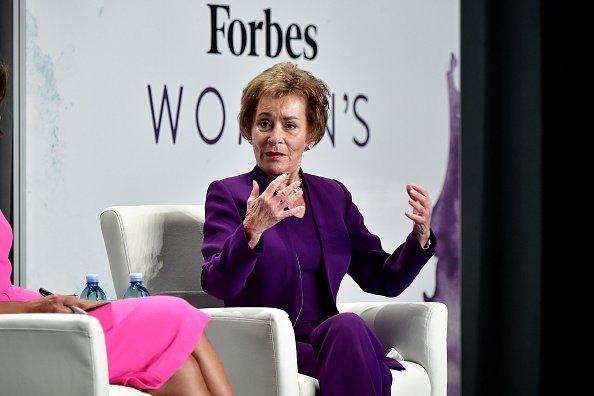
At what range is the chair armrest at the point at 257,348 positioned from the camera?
7.82ft

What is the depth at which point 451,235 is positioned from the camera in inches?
170

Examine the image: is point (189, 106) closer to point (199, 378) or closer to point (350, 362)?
point (350, 362)

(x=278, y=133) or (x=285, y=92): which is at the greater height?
(x=285, y=92)

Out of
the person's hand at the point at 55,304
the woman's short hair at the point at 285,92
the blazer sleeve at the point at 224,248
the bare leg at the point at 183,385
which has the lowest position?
the bare leg at the point at 183,385

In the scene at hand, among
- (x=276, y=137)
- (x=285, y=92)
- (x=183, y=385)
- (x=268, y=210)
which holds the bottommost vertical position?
(x=183, y=385)

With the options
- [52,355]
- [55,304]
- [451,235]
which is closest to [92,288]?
[55,304]

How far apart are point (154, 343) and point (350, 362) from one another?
511 millimetres

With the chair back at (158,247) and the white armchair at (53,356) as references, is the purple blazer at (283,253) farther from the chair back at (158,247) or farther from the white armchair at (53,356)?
the white armchair at (53,356)

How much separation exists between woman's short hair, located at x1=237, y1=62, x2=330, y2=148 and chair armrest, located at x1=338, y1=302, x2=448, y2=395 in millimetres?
587

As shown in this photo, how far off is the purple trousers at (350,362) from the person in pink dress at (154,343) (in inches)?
12.5

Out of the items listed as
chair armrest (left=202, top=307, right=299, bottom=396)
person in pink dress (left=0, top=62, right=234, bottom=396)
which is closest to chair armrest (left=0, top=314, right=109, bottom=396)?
person in pink dress (left=0, top=62, right=234, bottom=396)

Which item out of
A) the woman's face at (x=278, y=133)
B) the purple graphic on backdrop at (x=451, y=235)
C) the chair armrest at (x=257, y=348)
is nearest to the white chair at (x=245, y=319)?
the chair armrest at (x=257, y=348)

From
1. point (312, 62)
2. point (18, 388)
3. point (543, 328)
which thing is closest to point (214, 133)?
point (312, 62)

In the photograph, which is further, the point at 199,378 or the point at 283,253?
the point at 283,253
